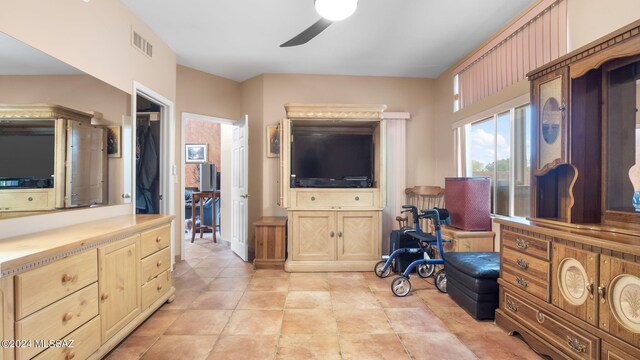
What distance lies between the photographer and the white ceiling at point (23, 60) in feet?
5.42

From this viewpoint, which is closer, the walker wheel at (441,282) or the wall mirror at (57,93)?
the wall mirror at (57,93)

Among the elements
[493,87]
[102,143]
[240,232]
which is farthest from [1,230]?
[493,87]

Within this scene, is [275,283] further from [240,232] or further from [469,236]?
[469,236]

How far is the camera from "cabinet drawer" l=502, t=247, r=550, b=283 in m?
1.83

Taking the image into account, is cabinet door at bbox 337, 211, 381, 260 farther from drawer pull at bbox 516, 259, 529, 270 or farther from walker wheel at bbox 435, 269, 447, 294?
drawer pull at bbox 516, 259, 529, 270

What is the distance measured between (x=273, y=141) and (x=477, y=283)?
3171 millimetres

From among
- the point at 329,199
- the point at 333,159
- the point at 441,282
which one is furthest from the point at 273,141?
the point at 441,282

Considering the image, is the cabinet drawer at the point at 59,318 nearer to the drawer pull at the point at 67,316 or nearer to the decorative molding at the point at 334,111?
the drawer pull at the point at 67,316

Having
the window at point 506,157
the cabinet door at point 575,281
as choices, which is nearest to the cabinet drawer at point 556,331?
the cabinet door at point 575,281

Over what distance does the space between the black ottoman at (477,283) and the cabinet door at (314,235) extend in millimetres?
1495

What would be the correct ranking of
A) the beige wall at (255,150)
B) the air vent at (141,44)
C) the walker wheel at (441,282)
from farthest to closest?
the beige wall at (255,150)
the walker wheel at (441,282)
the air vent at (141,44)

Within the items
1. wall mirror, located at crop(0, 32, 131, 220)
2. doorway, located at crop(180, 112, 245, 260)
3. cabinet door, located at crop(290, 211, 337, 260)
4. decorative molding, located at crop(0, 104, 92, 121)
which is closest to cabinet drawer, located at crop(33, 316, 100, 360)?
wall mirror, located at crop(0, 32, 131, 220)

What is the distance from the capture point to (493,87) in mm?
3291

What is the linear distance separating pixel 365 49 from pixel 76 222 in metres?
3.39
